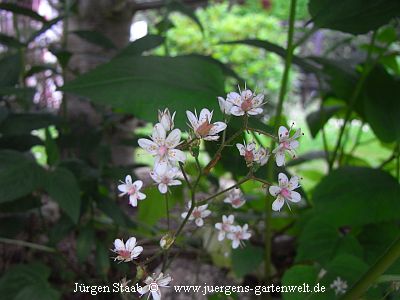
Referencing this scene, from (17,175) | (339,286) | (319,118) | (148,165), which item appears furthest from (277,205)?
(319,118)

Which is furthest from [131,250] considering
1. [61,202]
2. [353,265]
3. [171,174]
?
[353,265]

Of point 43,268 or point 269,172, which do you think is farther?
point 43,268

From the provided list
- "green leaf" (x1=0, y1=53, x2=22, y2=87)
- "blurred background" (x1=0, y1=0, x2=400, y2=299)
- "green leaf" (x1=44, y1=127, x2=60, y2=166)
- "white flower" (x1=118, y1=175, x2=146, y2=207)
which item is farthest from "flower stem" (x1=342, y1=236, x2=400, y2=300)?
"green leaf" (x1=0, y1=53, x2=22, y2=87)

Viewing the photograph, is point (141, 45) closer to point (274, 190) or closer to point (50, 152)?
point (50, 152)

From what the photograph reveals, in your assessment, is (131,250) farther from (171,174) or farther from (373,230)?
(373,230)

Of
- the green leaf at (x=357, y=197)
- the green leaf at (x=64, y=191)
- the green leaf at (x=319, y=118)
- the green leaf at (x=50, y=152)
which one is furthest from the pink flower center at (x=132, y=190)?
the green leaf at (x=319, y=118)

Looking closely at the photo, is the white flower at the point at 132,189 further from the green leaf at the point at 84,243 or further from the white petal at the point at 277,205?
the green leaf at the point at 84,243
